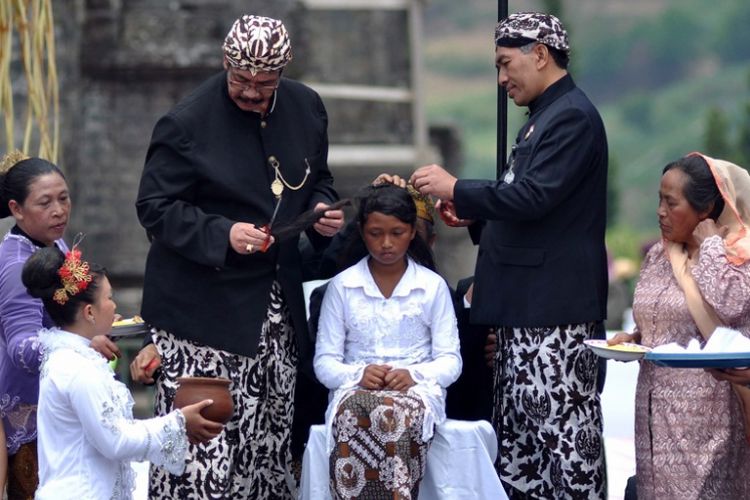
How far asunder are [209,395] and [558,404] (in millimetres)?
1354

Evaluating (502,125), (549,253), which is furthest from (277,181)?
(502,125)

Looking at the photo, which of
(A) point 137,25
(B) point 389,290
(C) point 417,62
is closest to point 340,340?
(B) point 389,290

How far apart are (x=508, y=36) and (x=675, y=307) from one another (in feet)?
3.95

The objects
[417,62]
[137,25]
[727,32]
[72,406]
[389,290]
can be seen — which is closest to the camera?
[72,406]

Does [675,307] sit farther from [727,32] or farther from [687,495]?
[727,32]

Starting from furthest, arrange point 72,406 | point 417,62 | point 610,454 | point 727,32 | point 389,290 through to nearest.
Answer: point 727,32
point 417,62
point 610,454
point 389,290
point 72,406

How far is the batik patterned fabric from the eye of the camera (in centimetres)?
602

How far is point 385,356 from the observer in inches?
248

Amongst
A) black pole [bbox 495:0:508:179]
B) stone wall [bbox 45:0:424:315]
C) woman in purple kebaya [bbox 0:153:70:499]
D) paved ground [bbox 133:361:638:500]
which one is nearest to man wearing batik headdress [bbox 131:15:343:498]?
woman in purple kebaya [bbox 0:153:70:499]

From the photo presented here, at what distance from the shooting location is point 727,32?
43188 mm

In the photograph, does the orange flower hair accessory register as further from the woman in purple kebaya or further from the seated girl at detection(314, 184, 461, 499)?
the seated girl at detection(314, 184, 461, 499)

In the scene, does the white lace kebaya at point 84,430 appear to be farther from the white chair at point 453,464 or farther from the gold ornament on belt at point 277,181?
the gold ornament on belt at point 277,181

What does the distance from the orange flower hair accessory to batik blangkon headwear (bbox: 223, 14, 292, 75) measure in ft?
3.20

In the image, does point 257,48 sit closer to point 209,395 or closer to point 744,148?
point 209,395
